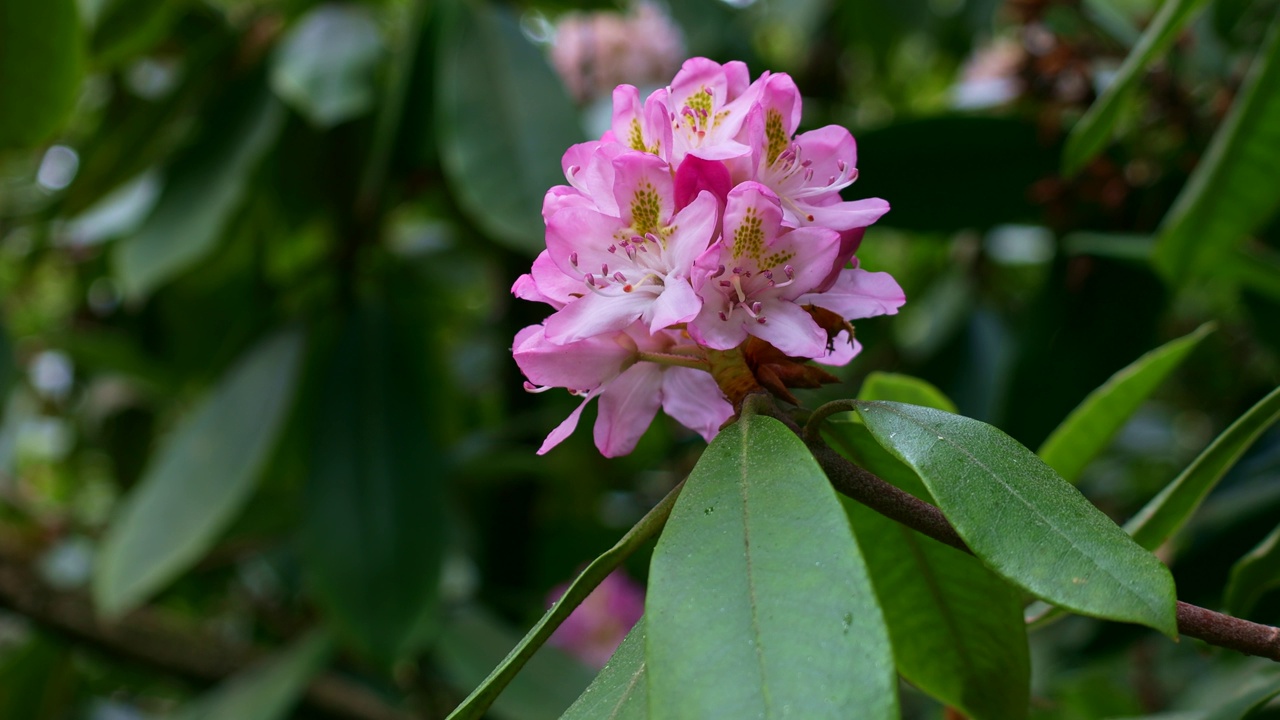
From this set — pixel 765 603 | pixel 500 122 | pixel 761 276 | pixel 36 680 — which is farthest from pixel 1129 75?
pixel 36 680

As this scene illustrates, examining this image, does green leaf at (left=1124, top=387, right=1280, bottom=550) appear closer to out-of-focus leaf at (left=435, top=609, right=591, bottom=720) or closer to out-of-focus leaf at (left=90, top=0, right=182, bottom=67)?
out-of-focus leaf at (left=435, top=609, right=591, bottom=720)

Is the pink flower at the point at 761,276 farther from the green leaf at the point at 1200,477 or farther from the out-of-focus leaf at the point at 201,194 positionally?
the out-of-focus leaf at the point at 201,194

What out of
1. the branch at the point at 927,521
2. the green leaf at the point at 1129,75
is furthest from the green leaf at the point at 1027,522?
the green leaf at the point at 1129,75

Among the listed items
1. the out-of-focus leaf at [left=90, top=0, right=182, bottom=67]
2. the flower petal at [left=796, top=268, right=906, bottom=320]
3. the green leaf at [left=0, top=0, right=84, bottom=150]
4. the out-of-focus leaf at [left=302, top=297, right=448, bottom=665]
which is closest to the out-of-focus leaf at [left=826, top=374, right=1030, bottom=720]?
the flower petal at [left=796, top=268, right=906, bottom=320]

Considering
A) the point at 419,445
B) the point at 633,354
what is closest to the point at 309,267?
the point at 419,445

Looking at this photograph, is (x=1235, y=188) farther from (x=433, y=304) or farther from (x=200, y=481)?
(x=433, y=304)

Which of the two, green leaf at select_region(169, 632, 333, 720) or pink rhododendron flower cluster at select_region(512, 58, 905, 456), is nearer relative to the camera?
pink rhododendron flower cluster at select_region(512, 58, 905, 456)
